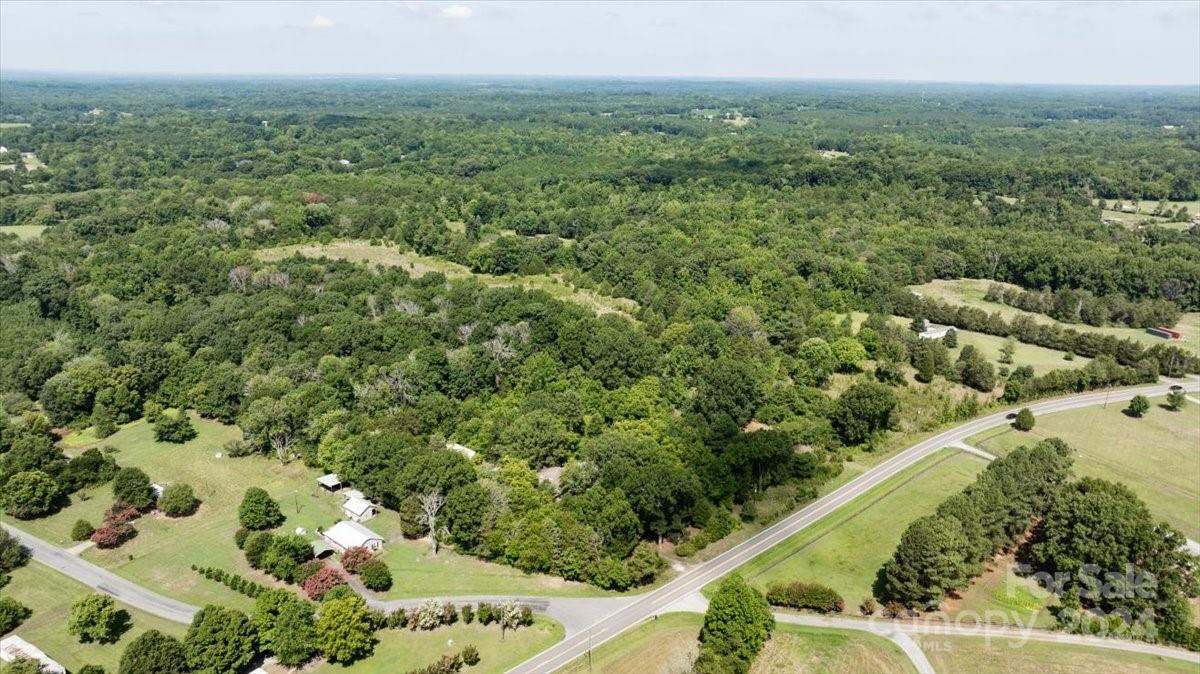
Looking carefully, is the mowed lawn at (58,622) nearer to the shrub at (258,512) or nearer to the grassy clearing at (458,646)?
the shrub at (258,512)

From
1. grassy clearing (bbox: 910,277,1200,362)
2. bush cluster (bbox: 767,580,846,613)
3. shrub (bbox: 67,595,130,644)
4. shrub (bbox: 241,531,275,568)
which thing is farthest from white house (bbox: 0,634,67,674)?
grassy clearing (bbox: 910,277,1200,362)

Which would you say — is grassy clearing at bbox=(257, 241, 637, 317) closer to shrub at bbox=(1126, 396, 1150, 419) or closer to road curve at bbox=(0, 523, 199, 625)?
shrub at bbox=(1126, 396, 1150, 419)

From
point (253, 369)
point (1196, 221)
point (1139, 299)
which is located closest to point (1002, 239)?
point (1139, 299)

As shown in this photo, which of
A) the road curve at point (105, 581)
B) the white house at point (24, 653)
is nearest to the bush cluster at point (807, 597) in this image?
the road curve at point (105, 581)

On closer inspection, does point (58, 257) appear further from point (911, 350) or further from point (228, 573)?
point (911, 350)

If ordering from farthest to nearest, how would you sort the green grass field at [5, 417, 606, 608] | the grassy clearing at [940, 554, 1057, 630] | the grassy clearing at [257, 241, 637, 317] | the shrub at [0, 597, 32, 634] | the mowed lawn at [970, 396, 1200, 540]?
the grassy clearing at [257, 241, 637, 317] → the mowed lawn at [970, 396, 1200, 540] → the green grass field at [5, 417, 606, 608] → the grassy clearing at [940, 554, 1057, 630] → the shrub at [0, 597, 32, 634]

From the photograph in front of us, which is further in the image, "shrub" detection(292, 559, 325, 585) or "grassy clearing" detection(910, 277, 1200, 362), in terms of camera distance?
"grassy clearing" detection(910, 277, 1200, 362)
